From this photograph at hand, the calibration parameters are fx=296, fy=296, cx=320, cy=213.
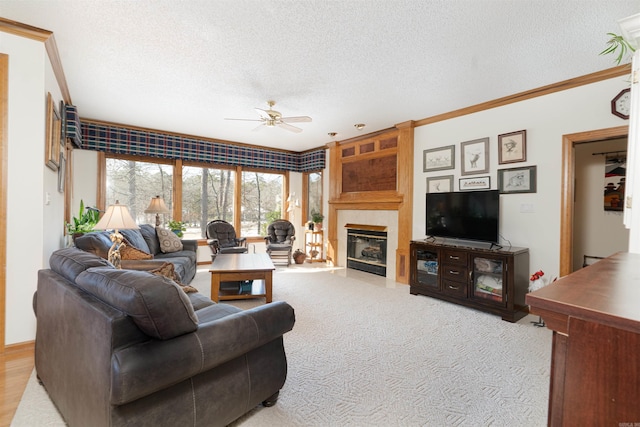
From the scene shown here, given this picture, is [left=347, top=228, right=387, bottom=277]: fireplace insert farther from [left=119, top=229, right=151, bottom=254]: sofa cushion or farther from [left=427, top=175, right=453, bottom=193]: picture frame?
[left=119, top=229, right=151, bottom=254]: sofa cushion

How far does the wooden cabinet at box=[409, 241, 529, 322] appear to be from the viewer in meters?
3.22

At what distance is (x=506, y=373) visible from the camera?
→ 2.15 m

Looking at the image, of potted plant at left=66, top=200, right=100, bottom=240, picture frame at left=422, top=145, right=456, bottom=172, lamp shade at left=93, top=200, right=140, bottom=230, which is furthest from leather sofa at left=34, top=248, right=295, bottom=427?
picture frame at left=422, top=145, right=456, bottom=172

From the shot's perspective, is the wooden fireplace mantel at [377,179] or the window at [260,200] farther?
the window at [260,200]

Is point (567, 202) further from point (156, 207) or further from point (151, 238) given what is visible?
point (156, 207)

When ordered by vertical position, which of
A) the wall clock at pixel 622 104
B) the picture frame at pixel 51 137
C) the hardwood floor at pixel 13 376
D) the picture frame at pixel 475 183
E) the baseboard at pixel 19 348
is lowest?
the hardwood floor at pixel 13 376

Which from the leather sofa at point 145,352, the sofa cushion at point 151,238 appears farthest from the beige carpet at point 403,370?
the sofa cushion at point 151,238

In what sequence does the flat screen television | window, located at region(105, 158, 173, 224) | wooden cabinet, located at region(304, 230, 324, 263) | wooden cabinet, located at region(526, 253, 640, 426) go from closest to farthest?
wooden cabinet, located at region(526, 253, 640, 426) < the flat screen television < window, located at region(105, 158, 173, 224) < wooden cabinet, located at region(304, 230, 324, 263)

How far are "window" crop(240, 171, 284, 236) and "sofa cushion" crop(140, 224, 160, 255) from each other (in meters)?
2.11

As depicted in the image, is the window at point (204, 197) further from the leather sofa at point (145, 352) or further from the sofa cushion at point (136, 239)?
the leather sofa at point (145, 352)

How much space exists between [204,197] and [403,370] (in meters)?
5.16

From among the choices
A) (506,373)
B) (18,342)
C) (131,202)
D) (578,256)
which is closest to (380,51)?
(506,373)

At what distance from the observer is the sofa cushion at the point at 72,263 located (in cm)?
155

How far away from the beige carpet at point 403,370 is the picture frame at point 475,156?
181 centimetres
